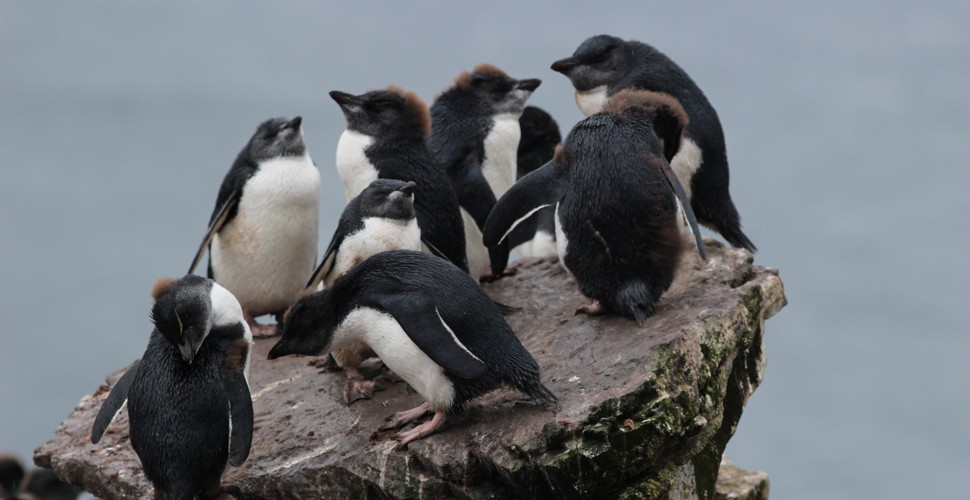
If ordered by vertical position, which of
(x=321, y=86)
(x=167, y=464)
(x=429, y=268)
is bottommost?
(x=167, y=464)

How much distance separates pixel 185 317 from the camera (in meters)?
3.83

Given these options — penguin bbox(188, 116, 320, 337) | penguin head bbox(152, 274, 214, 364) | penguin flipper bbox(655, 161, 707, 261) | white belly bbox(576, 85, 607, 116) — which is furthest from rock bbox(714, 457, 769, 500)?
penguin head bbox(152, 274, 214, 364)

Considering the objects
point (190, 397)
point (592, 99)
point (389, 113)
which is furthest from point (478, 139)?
point (190, 397)

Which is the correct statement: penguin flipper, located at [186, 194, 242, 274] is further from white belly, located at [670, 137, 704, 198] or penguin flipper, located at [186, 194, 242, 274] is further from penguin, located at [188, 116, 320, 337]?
white belly, located at [670, 137, 704, 198]

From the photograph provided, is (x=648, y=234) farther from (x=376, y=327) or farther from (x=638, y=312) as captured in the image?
(x=376, y=327)

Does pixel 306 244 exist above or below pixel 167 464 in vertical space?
above

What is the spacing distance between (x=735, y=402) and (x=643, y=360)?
83cm

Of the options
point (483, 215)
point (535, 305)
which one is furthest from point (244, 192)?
point (535, 305)

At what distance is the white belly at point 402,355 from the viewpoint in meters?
3.72

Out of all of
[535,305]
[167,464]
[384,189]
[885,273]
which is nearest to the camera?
[167,464]

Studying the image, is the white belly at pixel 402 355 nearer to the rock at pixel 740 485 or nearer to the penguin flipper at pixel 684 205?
the penguin flipper at pixel 684 205

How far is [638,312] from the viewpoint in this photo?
4262 millimetres

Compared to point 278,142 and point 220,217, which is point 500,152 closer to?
point 278,142

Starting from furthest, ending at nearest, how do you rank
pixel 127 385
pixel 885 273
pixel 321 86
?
pixel 321 86 → pixel 885 273 → pixel 127 385
